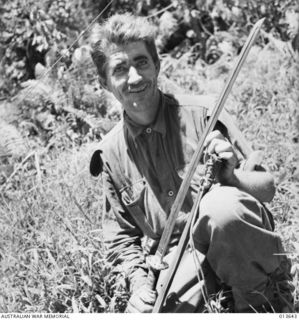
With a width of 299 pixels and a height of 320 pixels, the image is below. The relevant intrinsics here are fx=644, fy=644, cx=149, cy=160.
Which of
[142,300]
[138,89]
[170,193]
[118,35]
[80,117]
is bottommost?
[80,117]

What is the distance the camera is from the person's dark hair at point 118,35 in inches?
110

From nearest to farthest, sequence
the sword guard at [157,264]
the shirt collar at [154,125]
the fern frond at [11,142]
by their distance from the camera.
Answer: the sword guard at [157,264] < the shirt collar at [154,125] < the fern frond at [11,142]

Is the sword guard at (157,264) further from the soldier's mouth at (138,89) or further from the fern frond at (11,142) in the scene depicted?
the fern frond at (11,142)

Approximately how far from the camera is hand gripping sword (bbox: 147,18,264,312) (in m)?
2.45

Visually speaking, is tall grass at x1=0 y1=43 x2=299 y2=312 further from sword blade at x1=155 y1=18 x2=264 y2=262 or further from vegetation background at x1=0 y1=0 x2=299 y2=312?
sword blade at x1=155 y1=18 x2=264 y2=262

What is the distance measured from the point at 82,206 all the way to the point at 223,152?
1419 millimetres

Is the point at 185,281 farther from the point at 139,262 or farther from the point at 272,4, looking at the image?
the point at 272,4

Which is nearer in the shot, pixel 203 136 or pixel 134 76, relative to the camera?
pixel 203 136

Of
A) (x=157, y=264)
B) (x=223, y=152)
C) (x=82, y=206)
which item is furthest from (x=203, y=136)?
(x=82, y=206)

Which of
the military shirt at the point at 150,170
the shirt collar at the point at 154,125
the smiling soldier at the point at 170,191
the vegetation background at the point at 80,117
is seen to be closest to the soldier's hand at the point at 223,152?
the smiling soldier at the point at 170,191

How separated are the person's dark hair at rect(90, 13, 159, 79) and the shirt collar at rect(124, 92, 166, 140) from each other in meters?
0.22

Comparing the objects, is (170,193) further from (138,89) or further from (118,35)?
(118,35)

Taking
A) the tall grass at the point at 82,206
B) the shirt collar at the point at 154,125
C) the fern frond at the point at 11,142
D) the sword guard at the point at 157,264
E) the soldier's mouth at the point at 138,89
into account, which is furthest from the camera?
the fern frond at the point at 11,142

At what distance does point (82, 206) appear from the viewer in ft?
12.0
